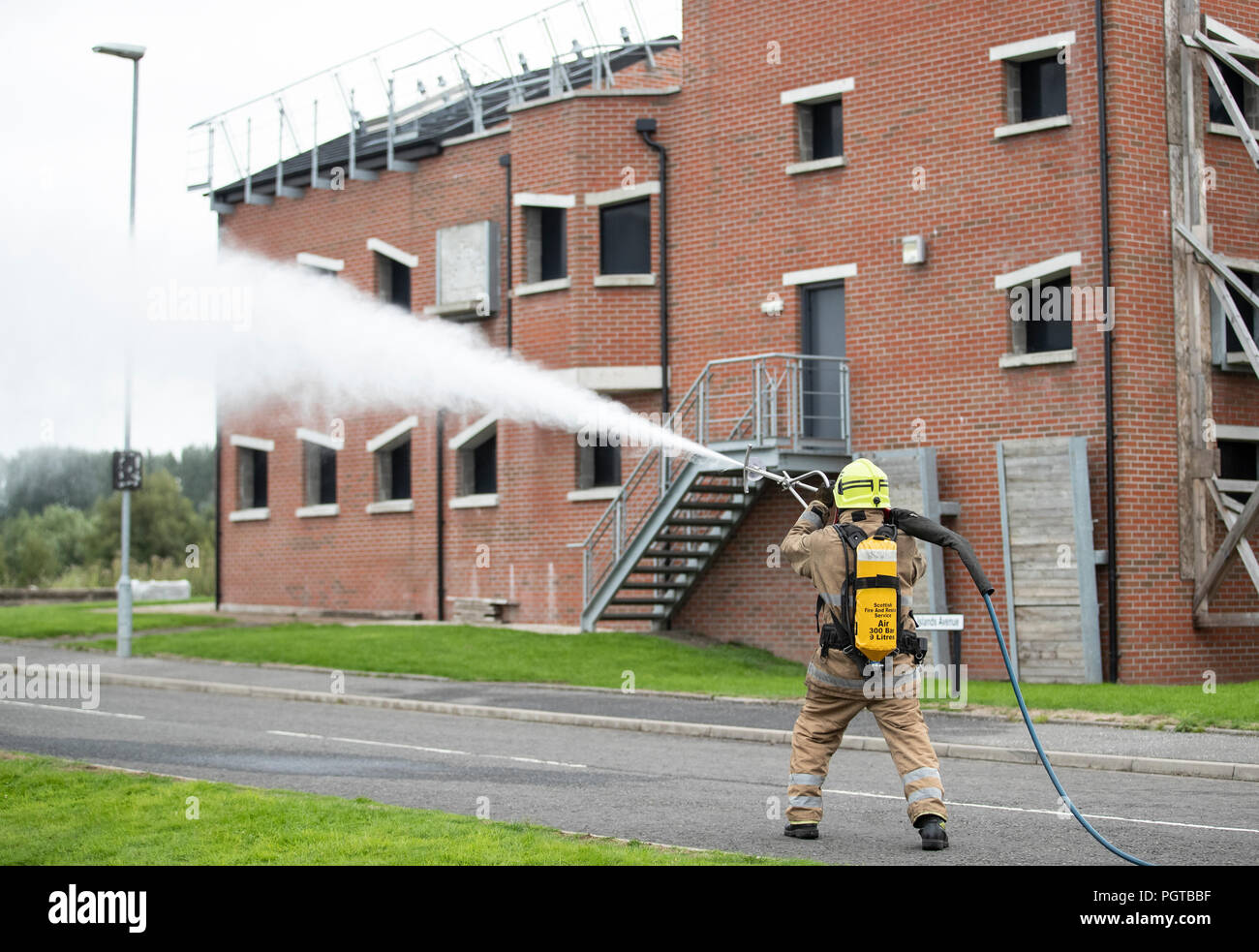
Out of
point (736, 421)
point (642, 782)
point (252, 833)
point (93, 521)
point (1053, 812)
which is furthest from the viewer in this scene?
point (93, 521)

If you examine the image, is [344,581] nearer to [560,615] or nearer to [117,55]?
[560,615]

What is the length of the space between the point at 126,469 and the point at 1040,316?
14162mm

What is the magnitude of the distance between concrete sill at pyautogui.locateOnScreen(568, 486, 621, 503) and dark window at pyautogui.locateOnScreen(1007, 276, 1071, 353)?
284 inches

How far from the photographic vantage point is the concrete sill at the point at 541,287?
87.2 feet

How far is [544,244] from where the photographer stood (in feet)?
90.8

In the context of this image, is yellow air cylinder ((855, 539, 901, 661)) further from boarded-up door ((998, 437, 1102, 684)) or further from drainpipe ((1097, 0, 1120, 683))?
drainpipe ((1097, 0, 1120, 683))

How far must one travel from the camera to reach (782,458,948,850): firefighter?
30.6 ft

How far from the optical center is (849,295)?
23.7 meters

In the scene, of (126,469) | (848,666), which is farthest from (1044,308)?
(126,469)

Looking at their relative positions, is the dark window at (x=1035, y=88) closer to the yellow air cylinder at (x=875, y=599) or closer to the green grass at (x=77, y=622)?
the yellow air cylinder at (x=875, y=599)

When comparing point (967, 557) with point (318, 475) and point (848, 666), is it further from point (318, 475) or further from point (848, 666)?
point (318, 475)
